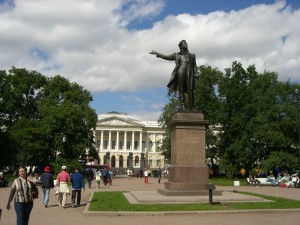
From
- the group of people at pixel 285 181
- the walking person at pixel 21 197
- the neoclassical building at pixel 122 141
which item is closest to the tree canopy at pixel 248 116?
the group of people at pixel 285 181

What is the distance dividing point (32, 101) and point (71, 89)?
6009mm

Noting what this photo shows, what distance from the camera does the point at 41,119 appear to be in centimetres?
5516

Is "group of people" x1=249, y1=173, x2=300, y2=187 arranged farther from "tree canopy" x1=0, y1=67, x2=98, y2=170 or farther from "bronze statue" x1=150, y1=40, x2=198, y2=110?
"tree canopy" x1=0, y1=67, x2=98, y2=170

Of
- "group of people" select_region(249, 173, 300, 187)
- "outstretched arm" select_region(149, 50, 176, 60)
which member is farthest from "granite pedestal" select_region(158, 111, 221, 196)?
"group of people" select_region(249, 173, 300, 187)

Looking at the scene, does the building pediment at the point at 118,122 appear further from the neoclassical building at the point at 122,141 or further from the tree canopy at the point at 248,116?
the tree canopy at the point at 248,116

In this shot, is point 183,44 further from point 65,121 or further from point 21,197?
point 65,121

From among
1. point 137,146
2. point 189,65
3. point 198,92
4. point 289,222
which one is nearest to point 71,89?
point 198,92

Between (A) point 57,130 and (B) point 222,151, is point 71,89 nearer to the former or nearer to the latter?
(A) point 57,130

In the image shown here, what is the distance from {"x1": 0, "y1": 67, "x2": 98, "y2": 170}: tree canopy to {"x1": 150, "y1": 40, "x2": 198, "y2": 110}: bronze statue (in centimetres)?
3228

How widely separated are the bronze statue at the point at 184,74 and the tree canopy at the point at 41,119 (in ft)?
106

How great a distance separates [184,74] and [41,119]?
4072 centimetres

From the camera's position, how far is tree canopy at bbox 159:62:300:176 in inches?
1780

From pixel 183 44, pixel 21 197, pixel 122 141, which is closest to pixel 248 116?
pixel 183 44

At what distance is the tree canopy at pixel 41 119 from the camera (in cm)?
4894
